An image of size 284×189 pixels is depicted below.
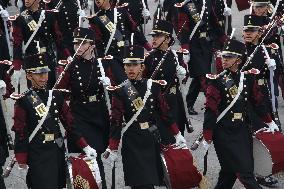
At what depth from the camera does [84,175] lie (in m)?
9.34

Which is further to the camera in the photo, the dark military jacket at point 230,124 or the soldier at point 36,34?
the soldier at point 36,34

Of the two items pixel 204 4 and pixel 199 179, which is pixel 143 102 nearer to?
pixel 199 179

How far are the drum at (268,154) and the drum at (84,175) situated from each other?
2.12m

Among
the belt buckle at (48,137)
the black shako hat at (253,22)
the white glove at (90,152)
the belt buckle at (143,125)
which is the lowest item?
the white glove at (90,152)

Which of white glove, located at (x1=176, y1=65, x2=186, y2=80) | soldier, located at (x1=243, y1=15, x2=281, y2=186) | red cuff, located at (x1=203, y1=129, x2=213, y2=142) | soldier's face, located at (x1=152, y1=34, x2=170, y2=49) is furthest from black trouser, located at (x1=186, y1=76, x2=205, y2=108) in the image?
red cuff, located at (x1=203, y1=129, x2=213, y2=142)

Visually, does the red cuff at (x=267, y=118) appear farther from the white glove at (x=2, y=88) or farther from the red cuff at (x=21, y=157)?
the white glove at (x=2, y=88)

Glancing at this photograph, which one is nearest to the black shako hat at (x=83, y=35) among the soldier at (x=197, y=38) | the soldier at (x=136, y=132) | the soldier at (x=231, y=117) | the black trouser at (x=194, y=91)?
the soldier at (x=136, y=132)

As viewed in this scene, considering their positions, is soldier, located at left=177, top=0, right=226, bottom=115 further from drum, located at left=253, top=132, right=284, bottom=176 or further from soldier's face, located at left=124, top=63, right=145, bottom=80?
soldier's face, located at left=124, top=63, right=145, bottom=80

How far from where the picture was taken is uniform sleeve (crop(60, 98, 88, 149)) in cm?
962

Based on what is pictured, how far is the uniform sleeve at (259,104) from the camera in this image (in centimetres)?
1029

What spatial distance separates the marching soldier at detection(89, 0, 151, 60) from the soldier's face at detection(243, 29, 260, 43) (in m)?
2.25

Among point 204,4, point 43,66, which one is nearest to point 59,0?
point 204,4

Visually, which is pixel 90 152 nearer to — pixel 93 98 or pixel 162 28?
pixel 93 98

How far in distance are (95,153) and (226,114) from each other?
1677 millimetres
